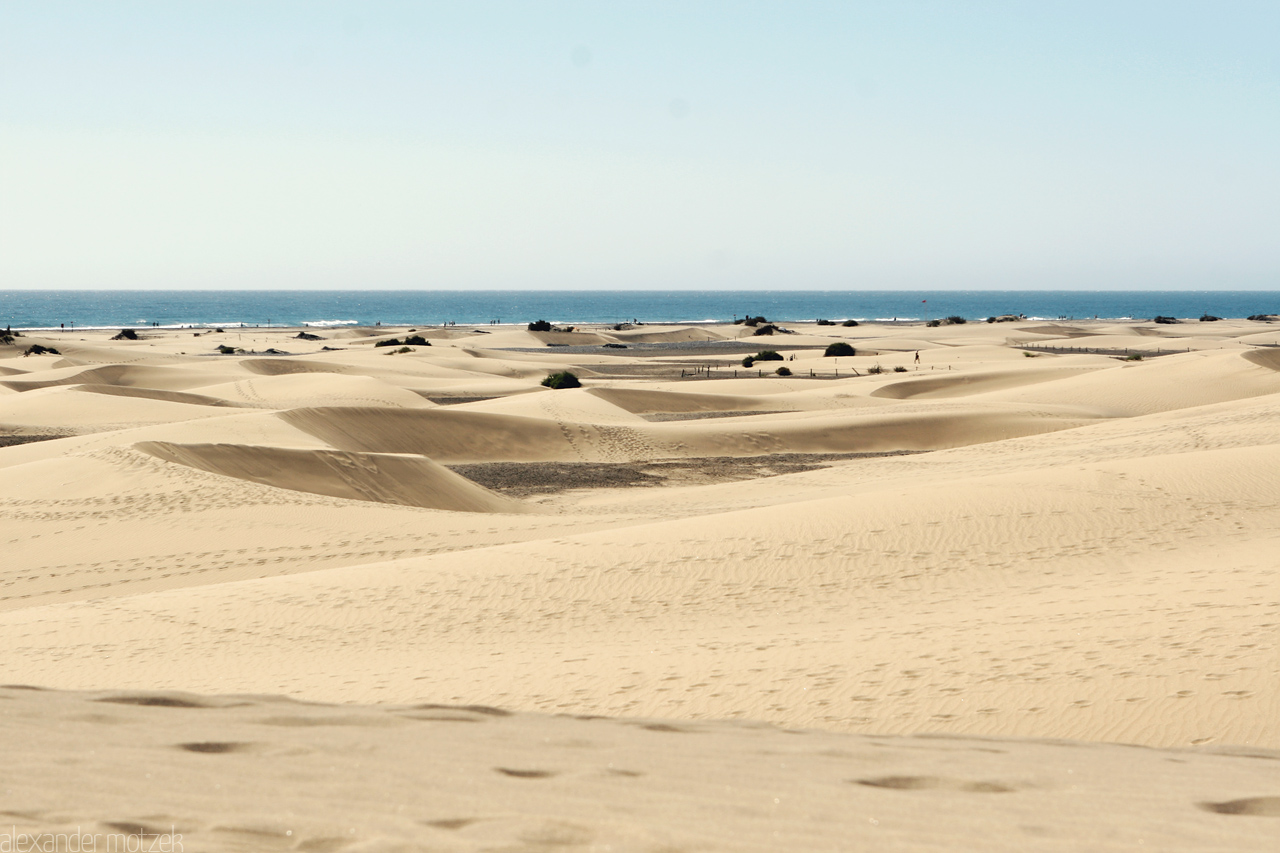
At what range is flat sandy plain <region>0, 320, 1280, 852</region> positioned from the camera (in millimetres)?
3670

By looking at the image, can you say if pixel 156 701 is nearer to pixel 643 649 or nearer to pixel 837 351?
pixel 643 649

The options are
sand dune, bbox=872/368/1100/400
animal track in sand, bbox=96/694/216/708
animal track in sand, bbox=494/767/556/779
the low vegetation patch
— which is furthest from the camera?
the low vegetation patch

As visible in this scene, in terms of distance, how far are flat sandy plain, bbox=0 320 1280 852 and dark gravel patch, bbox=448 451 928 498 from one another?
175mm

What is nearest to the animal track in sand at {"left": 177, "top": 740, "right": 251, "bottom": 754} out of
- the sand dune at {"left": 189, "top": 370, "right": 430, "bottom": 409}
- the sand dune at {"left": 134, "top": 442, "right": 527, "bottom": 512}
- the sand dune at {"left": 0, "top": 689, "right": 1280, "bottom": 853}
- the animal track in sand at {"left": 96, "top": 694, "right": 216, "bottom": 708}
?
the sand dune at {"left": 0, "top": 689, "right": 1280, "bottom": 853}

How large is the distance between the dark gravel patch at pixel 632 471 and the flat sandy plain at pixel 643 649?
175 millimetres

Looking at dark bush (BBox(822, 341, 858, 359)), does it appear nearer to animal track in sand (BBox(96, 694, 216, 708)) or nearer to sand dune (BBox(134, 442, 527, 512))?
sand dune (BBox(134, 442, 527, 512))

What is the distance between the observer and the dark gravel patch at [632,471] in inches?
810

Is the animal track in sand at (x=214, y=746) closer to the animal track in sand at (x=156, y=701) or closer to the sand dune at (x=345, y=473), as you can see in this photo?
the animal track in sand at (x=156, y=701)

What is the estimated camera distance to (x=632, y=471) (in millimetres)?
22203

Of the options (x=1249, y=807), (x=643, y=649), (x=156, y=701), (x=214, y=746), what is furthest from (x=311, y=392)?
(x=1249, y=807)

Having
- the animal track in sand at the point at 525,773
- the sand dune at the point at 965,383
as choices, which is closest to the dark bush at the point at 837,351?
the sand dune at the point at 965,383

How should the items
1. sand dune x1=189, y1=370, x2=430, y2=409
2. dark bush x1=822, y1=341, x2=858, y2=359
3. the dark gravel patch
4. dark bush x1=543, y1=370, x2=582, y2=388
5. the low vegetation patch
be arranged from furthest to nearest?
the low vegetation patch < dark bush x1=822, y1=341, x2=858, y2=359 < dark bush x1=543, y1=370, x2=582, y2=388 < sand dune x1=189, y1=370, x2=430, y2=409 < the dark gravel patch

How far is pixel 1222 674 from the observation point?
6109mm

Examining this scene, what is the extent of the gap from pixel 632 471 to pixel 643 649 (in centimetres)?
1461
